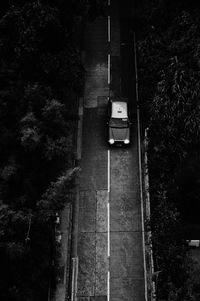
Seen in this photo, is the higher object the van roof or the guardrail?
the van roof

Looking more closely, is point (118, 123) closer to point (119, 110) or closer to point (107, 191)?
point (119, 110)

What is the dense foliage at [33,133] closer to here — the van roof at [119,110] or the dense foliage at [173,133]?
the van roof at [119,110]

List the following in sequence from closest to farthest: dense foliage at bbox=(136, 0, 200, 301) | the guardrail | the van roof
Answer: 1. dense foliage at bbox=(136, 0, 200, 301)
2. the guardrail
3. the van roof

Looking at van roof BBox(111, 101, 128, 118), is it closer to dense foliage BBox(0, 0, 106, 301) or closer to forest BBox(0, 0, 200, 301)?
forest BBox(0, 0, 200, 301)

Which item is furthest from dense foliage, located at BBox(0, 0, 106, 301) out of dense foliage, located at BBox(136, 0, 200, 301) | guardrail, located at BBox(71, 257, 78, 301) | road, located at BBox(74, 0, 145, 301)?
dense foliage, located at BBox(136, 0, 200, 301)

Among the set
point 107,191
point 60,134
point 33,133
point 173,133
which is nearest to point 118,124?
point 173,133

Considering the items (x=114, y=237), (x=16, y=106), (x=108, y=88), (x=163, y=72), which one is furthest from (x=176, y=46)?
(x=114, y=237)
